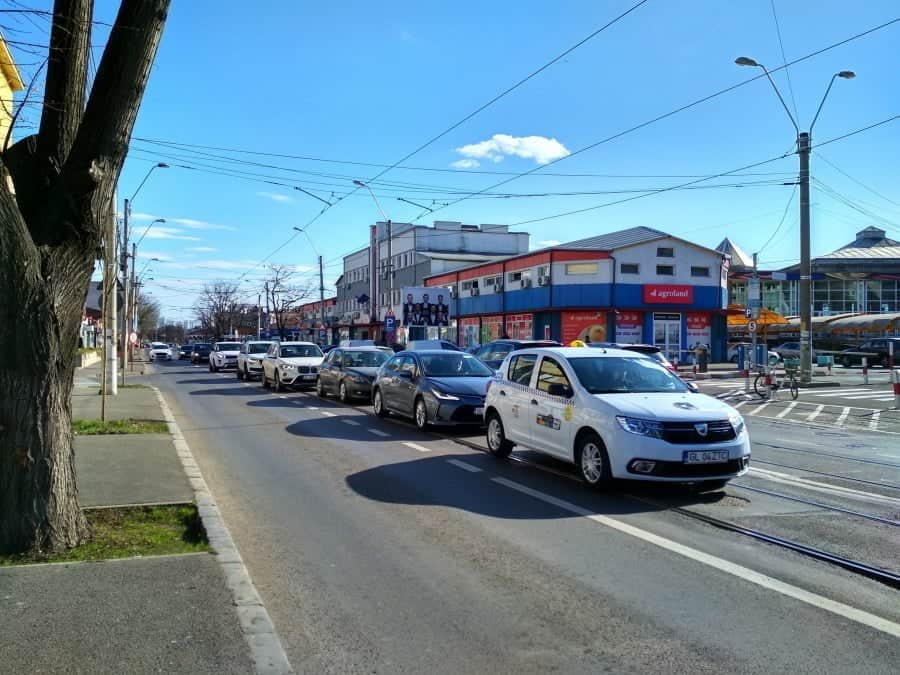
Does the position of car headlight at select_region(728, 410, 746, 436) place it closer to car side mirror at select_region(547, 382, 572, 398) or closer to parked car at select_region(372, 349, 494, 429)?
car side mirror at select_region(547, 382, 572, 398)

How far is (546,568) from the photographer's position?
5672mm

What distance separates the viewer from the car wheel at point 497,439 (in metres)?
10.7

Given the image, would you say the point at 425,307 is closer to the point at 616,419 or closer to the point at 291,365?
the point at 291,365

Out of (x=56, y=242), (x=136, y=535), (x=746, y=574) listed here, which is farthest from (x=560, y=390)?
(x=56, y=242)

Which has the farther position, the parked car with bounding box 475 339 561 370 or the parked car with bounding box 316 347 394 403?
the parked car with bounding box 475 339 561 370

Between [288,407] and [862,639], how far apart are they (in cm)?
1611

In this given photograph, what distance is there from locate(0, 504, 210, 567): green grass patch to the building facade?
118 ft

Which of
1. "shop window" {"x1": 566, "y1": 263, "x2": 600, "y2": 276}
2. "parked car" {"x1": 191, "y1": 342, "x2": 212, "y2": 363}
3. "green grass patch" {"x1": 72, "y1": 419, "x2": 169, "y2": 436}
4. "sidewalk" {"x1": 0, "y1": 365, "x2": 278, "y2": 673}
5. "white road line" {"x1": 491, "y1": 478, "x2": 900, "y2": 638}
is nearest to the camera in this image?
"sidewalk" {"x1": 0, "y1": 365, "x2": 278, "y2": 673}

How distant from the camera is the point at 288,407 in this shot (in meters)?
19.1

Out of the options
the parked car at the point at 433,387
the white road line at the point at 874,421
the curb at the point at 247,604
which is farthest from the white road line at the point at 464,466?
the white road line at the point at 874,421

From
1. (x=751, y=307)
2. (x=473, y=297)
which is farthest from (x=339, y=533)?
(x=473, y=297)

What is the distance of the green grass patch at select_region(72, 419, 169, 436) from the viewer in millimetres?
12352

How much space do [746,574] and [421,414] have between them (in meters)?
9.04

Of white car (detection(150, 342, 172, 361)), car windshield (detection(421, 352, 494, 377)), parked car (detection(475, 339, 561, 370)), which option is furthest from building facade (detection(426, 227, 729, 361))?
white car (detection(150, 342, 172, 361))
